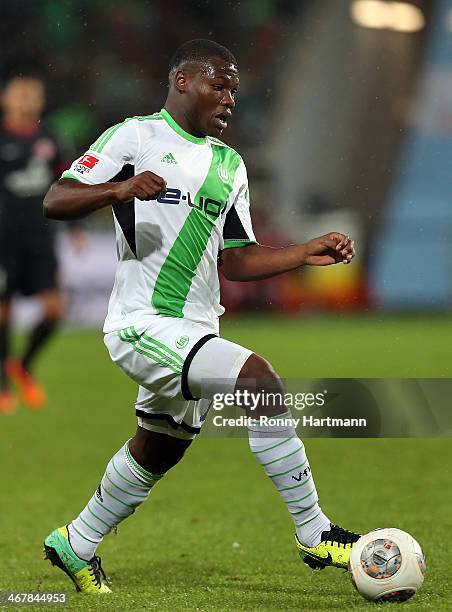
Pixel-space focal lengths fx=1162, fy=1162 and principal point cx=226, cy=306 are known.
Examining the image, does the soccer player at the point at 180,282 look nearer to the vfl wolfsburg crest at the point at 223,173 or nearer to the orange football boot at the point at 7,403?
the vfl wolfsburg crest at the point at 223,173

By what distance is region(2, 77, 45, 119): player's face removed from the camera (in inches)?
329

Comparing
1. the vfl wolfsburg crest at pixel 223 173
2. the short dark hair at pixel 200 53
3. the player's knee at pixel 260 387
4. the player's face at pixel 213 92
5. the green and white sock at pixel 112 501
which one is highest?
the short dark hair at pixel 200 53

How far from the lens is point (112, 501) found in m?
4.11

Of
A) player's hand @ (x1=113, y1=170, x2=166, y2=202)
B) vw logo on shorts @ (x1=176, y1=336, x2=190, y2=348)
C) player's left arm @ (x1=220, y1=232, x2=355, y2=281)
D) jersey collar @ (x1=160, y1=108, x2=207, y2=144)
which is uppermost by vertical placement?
jersey collar @ (x1=160, y1=108, x2=207, y2=144)

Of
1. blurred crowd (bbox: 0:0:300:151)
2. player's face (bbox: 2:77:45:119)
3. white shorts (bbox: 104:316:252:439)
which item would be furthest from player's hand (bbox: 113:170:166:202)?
player's face (bbox: 2:77:45:119)

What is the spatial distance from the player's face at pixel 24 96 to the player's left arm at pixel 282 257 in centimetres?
447

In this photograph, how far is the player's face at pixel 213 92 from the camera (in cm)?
397

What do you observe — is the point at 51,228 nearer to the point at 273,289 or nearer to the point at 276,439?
the point at 276,439

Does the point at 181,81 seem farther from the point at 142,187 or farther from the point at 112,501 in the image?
the point at 112,501

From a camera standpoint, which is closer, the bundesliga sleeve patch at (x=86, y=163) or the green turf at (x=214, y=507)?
the bundesliga sleeve patch at (x=86, y=163)

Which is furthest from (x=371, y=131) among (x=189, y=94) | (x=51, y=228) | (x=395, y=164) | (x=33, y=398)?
(x=189, y=94)

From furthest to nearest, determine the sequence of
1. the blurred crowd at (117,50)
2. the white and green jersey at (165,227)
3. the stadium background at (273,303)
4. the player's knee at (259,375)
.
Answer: the blurred crowd at (117,50), the stadium background at (273,303), the white and green jersey at (165,227), the player's knee at (259,375)

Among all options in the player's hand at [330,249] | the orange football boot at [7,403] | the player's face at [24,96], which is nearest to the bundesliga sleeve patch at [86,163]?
Answer: the player's hand at [330,249]

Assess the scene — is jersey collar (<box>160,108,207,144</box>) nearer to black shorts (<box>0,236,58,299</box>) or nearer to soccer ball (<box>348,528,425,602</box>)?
soccer ball (<box>348,528,425,602</box>)
